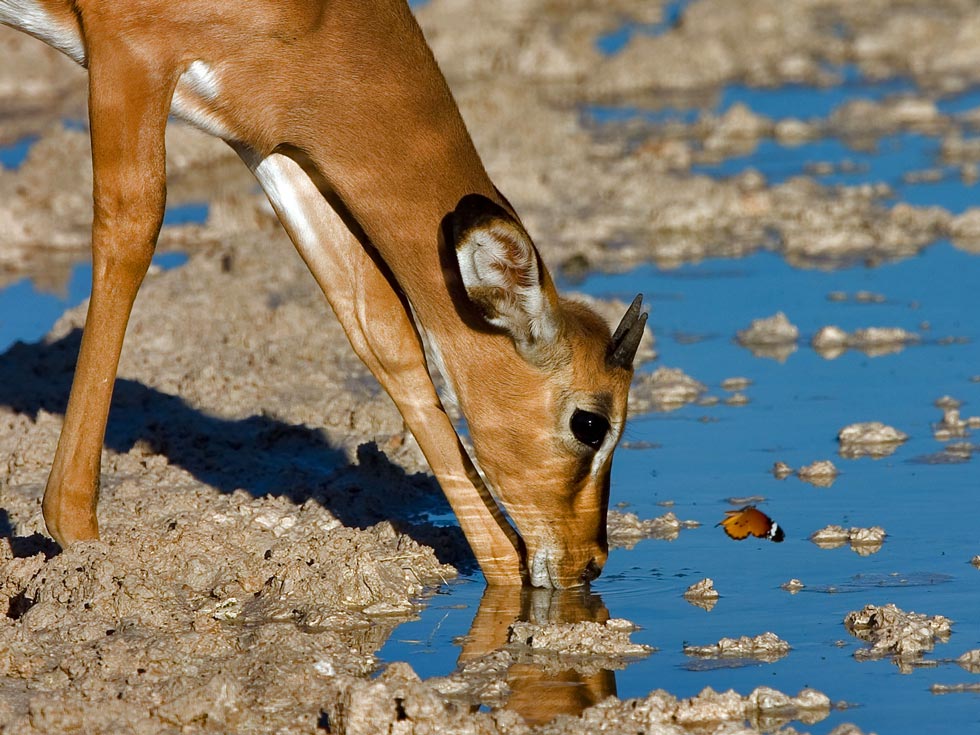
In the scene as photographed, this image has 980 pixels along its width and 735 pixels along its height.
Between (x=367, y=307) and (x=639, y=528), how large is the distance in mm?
1460

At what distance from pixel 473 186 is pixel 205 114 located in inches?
41.6

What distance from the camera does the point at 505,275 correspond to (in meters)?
6.59

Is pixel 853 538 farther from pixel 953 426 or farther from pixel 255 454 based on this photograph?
pixel 255 454

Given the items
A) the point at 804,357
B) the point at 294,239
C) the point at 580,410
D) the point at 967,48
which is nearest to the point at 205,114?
the point at 294,239

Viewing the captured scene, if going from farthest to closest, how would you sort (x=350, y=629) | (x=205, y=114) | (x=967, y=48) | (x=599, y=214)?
(x=967, y=48)
(x=599, y=214)
(x=205, y=114)
(x=350, y=629)

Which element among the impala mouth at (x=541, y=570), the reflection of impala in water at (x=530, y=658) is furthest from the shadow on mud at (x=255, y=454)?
the reflection of impala in water at (x=530, y=658)

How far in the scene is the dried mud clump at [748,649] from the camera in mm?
5973

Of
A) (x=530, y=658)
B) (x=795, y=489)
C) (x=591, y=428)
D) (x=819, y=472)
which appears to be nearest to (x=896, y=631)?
(x=530, y=658)

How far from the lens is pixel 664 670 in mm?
5883

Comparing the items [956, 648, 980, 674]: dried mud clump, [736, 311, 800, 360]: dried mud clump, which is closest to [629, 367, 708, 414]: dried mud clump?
[736, 311, 800, 360]: dried mud clump

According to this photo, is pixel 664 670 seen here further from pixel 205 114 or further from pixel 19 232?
pixel 19 232

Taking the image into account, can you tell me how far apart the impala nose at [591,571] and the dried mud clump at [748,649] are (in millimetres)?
835

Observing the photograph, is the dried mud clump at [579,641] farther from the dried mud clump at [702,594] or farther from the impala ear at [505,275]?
the impala ear at [505,275]

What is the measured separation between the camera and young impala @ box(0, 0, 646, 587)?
6719mm
